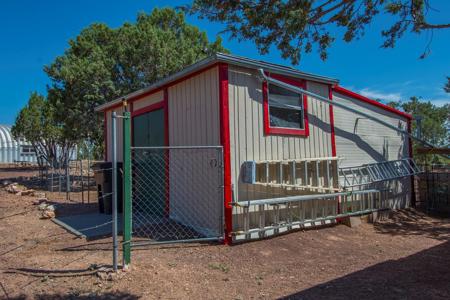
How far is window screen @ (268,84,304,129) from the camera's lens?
6305mm

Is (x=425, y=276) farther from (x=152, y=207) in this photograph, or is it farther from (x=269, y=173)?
(x=152, y=207)

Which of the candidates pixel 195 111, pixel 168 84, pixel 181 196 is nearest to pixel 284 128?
pixel 195 111

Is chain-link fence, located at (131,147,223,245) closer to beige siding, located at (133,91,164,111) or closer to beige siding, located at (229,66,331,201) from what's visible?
beige siding, located at (229,66,331,201)

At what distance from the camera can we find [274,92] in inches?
249

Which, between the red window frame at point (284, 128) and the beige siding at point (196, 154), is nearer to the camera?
the beige siding at point (196, 154)

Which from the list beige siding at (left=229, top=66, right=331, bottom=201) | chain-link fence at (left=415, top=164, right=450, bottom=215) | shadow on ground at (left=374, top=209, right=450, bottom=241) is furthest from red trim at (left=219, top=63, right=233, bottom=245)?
chain-link fence at (left=415, top=164, right=450, bottom=215)

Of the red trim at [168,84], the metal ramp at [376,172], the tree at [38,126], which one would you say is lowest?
the metal ramp at [376,172]

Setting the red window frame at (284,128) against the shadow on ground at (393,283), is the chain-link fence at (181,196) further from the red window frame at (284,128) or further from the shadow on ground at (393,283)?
the shadow on ground at (393,283)

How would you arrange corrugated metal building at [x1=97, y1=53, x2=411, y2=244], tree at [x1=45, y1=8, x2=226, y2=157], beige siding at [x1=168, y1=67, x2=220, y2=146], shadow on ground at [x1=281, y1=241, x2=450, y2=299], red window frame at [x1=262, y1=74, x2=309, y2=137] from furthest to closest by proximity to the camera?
tree at [x1=45, y1=8, x2=226, y2=157]
red window frame at [x1=262, y1=74, x2=309, y2=137]
beige siding at [x1=168, y1=67, x2=220, y2=146]
corrugated metal building at [x1=97, y1=53, x2=411, y2=244]
shadow on ground at [x1=281, y1=241, x2=450, y2=299]

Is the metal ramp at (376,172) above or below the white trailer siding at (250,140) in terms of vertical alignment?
below

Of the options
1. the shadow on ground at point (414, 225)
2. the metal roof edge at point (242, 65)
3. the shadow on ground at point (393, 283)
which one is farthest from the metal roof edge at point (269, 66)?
the shadow on ground at point (393, 283)

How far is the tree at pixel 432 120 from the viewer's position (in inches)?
909

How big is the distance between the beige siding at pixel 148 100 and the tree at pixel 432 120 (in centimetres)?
1767

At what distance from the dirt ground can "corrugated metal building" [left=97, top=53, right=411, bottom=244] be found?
90 centimetres
